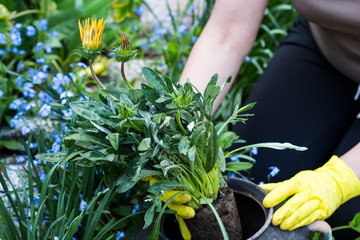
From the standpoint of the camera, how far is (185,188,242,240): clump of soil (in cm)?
95

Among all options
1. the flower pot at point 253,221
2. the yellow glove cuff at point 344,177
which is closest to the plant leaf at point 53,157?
the flower pot at point 253,221

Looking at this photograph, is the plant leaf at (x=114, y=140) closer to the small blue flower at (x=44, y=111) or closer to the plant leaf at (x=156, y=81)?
the plant leaf at (x=156, y=81)

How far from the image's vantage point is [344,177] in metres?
1.17

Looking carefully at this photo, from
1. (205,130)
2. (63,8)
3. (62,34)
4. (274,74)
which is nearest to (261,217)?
(205,130)

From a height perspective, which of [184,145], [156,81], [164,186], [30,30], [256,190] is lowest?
[256,190]

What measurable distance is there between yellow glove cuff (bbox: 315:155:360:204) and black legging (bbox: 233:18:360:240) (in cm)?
36

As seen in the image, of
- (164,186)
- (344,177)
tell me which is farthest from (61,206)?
(344,177)

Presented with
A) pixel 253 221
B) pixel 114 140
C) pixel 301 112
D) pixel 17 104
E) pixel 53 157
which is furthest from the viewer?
pixel 301 112

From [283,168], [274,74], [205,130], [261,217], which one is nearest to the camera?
[205,130]

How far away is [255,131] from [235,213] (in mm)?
747

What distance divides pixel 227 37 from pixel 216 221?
74cm

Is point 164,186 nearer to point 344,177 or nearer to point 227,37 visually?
point 344,177

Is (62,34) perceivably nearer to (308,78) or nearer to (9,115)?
(9,115)

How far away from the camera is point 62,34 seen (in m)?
2.07
